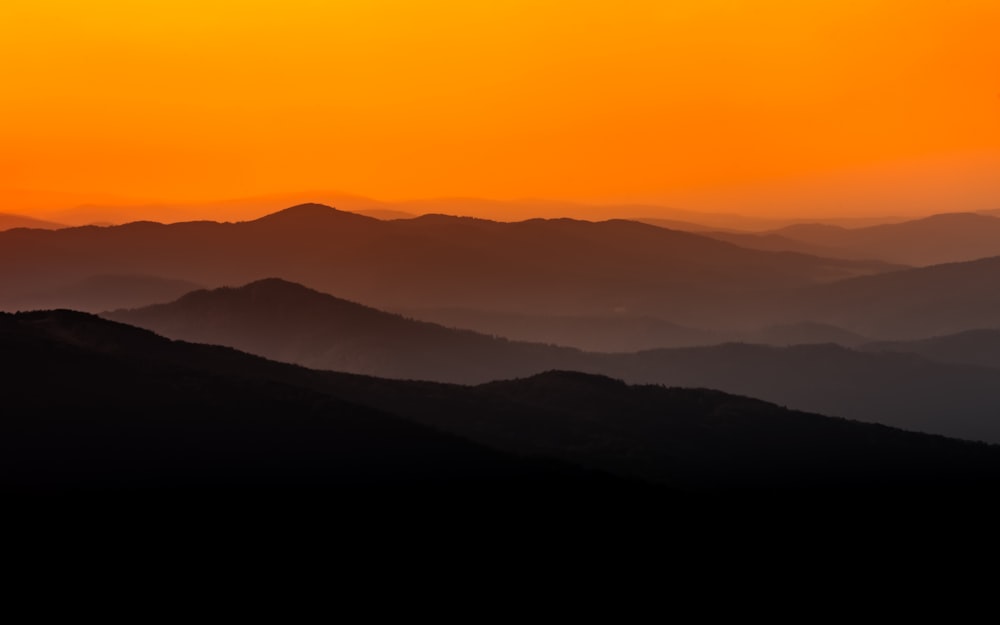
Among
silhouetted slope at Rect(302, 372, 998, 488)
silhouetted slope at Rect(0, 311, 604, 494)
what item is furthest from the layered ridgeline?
silhouetted slope at Rect(302, 372, 998, 488)

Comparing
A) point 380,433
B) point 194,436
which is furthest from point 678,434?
point 194,436

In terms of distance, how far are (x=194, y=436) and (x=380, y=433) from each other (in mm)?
14863

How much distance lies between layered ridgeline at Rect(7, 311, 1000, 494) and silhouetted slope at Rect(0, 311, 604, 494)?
0.20 m

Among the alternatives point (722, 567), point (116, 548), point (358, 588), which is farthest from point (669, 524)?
point (116, 548)

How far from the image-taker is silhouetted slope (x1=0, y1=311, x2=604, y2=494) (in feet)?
290

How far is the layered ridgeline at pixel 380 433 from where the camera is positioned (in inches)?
3595

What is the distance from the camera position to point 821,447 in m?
140

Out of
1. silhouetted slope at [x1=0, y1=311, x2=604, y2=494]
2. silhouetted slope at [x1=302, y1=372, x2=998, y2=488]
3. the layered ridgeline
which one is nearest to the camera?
silhouetted slope at [x1=0, y1=311, x2=604, y2=494]

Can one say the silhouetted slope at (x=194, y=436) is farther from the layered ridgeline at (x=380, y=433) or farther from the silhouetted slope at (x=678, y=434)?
the silhouetted slope at (x=678, y=434)

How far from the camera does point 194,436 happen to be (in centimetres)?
9831

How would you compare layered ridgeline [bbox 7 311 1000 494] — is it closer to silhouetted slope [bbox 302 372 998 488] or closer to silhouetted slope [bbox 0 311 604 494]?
silhouetted slope [bbox 0 311 604 494]

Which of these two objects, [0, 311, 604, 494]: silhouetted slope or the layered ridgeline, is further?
the layered ridgeline

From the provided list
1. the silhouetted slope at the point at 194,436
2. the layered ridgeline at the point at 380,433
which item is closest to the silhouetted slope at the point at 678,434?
the layered ridgeline at the point at 380,433

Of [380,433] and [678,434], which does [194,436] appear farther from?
[678,434]
